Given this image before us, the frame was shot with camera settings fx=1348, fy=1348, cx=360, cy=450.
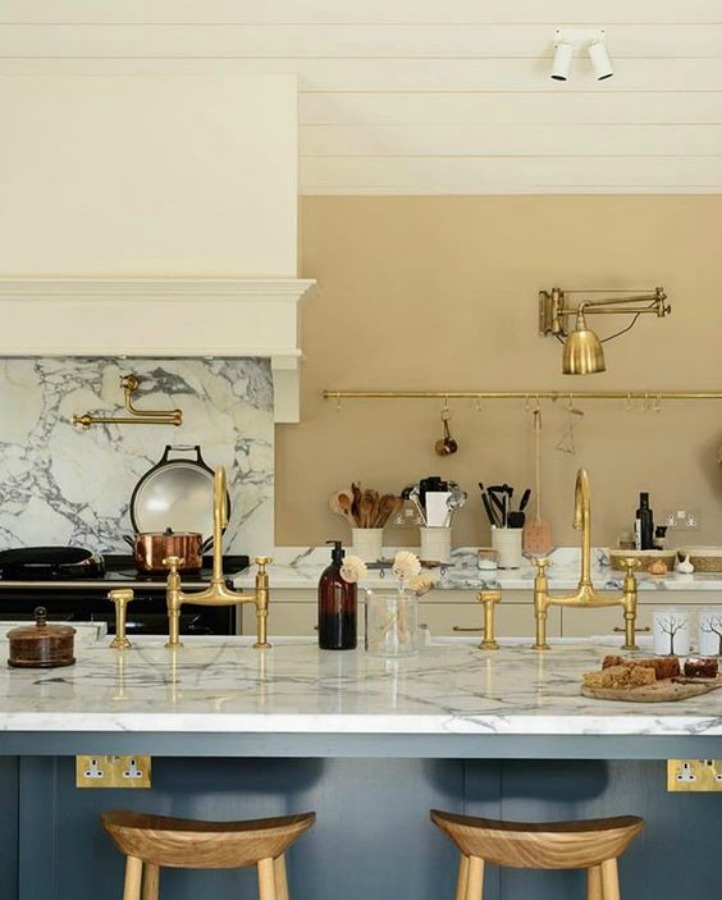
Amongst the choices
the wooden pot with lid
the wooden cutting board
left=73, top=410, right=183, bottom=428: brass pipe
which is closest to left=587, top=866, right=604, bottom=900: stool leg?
the wooden cutting board

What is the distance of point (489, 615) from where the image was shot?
3094mm

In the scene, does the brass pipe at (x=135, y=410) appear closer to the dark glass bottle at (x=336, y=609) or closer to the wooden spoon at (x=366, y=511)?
the wooden spoon at (x=366, y=511)

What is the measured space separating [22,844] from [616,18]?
3281mm

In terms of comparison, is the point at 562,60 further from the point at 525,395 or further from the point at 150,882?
the point at 150,882

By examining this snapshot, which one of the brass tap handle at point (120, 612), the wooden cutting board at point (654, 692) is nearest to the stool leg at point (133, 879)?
the brass tap handle at point (120, 612)

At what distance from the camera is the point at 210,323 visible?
475 cm

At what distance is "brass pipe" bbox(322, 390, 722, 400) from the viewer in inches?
210

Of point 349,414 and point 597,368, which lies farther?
point 349,414

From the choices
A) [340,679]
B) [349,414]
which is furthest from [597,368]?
[340,679]

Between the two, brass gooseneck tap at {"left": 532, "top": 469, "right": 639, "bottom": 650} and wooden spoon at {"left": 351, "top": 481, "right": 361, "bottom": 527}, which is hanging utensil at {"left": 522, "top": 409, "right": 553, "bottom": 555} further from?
brass gooseneck tap at {"left": 532, "top": 469, "right": 639, "bottom": 650}

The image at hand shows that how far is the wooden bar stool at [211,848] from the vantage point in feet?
7.63

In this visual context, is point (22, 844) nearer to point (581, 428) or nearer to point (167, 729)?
point (167, 729)

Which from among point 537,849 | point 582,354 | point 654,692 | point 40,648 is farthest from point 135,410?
point 537,849

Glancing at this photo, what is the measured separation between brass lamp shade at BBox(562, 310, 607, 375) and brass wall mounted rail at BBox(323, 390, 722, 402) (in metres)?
0.46
